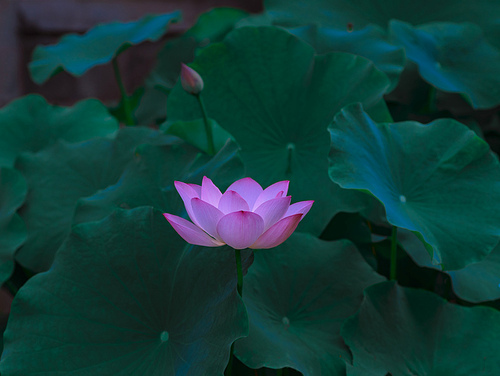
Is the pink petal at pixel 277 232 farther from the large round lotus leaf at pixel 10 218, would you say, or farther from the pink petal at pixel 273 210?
the large round lotus leaf at pixel 10 218

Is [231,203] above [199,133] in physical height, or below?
above

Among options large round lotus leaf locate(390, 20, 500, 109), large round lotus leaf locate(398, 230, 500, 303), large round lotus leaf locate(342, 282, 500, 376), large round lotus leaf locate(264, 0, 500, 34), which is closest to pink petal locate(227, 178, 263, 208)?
large round lotus leaf locate(342, 282, 500, 376)

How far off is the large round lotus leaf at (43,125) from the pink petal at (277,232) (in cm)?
75

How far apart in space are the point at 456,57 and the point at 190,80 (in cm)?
68

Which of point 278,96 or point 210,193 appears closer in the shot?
point 210,193

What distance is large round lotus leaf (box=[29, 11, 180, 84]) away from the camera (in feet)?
3.85

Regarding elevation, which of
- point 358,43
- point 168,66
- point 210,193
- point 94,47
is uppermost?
point 210,193

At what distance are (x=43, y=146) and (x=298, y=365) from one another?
2.69ft

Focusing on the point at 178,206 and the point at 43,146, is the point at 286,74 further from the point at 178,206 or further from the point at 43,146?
the point at 43,146

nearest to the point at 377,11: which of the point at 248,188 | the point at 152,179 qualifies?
the point at 152,179

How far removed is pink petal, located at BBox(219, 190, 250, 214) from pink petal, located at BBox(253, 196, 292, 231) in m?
0.02

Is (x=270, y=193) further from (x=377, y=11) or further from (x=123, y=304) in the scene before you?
(x=377, y=11)

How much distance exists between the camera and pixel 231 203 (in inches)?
20.8

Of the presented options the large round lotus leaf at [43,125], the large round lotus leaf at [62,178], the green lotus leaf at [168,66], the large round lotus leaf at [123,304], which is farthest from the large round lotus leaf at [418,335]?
the green lotus leaf at [168,66]
